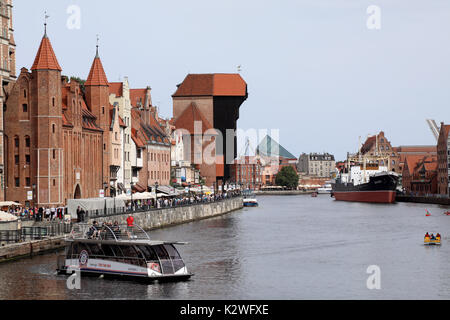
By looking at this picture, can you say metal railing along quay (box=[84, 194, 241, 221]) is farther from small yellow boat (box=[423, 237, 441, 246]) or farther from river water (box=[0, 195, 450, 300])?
small yellow boat (box=[423, 237, 441, 246])

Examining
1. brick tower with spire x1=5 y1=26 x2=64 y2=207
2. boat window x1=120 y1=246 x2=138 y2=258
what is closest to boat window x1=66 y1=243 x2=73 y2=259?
boat window x1=120 y1=246 x2=138 y2=258

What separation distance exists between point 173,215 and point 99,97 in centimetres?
1614

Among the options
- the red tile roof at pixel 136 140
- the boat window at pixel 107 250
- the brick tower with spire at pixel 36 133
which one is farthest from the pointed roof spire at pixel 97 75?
the boat window at pixel 107 250

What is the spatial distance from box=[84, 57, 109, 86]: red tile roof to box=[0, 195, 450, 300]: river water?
64.8ft

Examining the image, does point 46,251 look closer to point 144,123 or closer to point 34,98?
point 34,98

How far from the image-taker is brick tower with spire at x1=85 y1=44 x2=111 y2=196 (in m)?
89.2

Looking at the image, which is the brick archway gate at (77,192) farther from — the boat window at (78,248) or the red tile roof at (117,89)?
the boat window at (78,248)

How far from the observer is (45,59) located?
73312mm

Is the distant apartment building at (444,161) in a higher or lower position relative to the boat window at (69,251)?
higher

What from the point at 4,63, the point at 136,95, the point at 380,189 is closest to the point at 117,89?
the point at 136,95

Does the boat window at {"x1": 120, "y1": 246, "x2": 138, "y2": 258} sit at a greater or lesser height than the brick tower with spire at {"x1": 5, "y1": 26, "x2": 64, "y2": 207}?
lesser

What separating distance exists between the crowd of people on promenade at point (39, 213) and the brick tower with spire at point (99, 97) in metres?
20.1

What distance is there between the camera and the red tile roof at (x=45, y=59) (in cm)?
7312

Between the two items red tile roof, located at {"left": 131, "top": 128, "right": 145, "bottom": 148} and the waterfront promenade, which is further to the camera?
red tile roof, located at {"left": 131, "top": 128, "right": 145, "bottom": 148}
